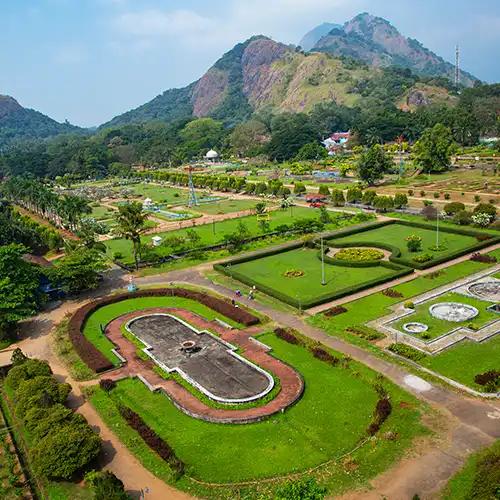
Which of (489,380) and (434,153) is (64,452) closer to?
(489,380)

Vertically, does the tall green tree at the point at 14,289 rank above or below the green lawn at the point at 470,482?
above

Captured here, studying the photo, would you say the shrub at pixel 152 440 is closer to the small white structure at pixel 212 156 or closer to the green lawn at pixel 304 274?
the green lawn at pixel 304 274

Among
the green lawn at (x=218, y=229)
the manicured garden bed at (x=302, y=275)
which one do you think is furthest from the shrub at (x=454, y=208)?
the manicured garden bed at (x=302, y=275)

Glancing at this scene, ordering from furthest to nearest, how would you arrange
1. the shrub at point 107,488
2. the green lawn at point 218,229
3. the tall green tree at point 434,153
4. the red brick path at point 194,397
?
1. the tall green tree at point 434,153
2. the green lawn at point 218,229
3. the red brick path at point 194,397
4. the shrub at point 107,488

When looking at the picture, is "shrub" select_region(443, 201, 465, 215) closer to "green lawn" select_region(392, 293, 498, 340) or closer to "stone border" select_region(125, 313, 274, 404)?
"green lawn" select_region(392, 293, 498, 340)

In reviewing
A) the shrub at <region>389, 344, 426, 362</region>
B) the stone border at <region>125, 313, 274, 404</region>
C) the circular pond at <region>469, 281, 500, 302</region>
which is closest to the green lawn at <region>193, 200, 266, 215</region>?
the stone border at <region>125, 313, 274, 404</region>

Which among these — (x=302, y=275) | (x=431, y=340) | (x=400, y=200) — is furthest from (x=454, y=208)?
(x=431, y=340)

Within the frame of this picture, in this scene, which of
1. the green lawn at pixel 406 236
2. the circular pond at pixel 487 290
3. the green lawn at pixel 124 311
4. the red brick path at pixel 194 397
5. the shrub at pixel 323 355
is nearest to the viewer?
the red brick path at pixel 194 397
